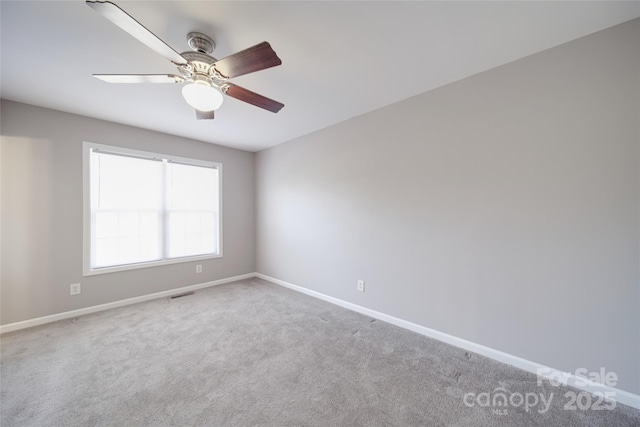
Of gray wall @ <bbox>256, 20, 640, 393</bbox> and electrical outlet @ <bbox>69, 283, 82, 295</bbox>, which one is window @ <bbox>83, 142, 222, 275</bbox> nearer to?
electrical outlet @ <bbox>69, 283, 82, 295</bbox>

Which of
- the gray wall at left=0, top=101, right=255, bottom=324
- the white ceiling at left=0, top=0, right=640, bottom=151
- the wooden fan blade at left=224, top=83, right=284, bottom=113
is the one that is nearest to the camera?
the white ceiling at left=0, top=0, right=640, bottom=151

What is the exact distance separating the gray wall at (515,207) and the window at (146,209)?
257cm

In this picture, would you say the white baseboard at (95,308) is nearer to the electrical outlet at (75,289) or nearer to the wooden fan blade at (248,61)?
the electrical outlet at (75,289)

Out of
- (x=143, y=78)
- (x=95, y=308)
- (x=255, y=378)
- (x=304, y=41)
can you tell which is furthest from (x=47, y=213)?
(x=304, y=41)

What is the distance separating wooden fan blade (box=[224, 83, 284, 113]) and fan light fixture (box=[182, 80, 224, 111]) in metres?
0.23

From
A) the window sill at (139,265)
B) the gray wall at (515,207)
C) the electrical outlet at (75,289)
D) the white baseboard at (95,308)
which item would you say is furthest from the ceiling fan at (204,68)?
the white baseboard at (95,308)

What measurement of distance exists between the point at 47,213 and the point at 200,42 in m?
2.91

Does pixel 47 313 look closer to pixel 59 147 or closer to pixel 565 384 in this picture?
pixel 59 147

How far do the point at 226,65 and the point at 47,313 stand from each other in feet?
11.9

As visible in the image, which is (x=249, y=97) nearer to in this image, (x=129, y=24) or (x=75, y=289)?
(x=129, y=24)

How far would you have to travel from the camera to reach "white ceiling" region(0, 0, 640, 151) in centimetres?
149

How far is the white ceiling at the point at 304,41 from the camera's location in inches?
58.8

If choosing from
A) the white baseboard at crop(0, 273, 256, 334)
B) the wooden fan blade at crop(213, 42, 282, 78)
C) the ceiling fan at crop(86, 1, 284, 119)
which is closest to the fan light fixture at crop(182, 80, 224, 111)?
the ceiling fan at crop(86, 1, 284, 119)

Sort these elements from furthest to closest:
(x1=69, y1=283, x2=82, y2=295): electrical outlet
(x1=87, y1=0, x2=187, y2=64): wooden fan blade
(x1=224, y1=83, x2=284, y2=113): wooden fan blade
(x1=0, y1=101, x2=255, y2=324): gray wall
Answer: (x1=69, y1=283, x2=82, y2=295): electrical outlet → (x1=0, y1=101, x2=255, y2=324): gray wall → (x1=224, y1=83, x2=284, y2=113): wooden fan blade → (x1=87, y1=0, x2=187, y2=64): wooden fan blade
